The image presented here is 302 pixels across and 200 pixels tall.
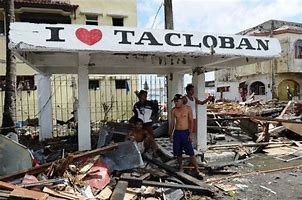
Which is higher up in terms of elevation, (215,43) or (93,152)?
(215,43)

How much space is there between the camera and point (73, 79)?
1786cm

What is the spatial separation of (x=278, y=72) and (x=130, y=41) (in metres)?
34.4

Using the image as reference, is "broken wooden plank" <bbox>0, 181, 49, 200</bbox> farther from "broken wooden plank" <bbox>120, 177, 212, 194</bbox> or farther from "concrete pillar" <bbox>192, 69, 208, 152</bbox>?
"concrete pillar" <bbox>192, 69, 208, 152</bbox>

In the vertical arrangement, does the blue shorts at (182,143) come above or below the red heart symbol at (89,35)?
below

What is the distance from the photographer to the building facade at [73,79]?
18.5 m

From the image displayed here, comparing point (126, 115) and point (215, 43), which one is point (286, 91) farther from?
point (215, 43)

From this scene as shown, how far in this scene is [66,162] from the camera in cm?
651

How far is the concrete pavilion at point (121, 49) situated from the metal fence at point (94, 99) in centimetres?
713

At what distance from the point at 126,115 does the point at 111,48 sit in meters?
12.7

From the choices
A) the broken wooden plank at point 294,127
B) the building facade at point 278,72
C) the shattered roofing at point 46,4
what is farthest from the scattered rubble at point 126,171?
the building facade at point 278,72

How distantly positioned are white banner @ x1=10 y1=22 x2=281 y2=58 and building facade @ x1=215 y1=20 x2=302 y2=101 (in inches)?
1150

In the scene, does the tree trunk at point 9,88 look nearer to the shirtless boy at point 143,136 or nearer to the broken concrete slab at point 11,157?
the broken concrete slab at point 11,157

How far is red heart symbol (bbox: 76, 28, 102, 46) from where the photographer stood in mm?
6730

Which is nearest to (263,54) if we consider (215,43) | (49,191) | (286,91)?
(215,43)
